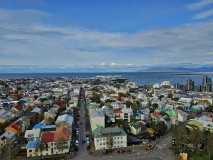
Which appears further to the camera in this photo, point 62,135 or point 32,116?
point 32,116

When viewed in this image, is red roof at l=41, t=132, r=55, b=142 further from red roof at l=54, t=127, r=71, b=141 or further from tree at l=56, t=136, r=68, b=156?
tree at l=56, t=136, r=68, b=156

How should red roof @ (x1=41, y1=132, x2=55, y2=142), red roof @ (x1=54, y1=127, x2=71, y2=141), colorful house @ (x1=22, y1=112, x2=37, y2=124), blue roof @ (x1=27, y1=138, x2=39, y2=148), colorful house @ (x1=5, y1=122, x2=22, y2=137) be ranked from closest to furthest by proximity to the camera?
blue roof @ (x1=27, y1=138, x2=39, y2=148)
red roof @ (x1=41, y1=132, x2=55, y2=142)
red roof @ (x1=54, y1=127, x2=71, y2=141)
colorful house @ (x1=5, y1=122, x2=22, y2=137)
colorful house @ (x1=22, y1=112, x2=37, y2=124)

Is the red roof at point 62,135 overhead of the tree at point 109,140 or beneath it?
overhead

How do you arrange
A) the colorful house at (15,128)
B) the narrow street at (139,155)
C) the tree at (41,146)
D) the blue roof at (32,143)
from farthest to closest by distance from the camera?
the colorful house at (15,128)
the blue roof at (32,143)
the tree at (41,146)
the narrow street at (139,155)

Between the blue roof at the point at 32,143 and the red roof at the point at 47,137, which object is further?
the red roof at the point at 47,137

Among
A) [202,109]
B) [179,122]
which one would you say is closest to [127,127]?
[179,122]

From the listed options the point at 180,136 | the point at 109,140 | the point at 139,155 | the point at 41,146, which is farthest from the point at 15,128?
the point at 180,136

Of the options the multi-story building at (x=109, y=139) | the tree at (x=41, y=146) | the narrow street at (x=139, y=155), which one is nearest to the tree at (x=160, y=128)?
the narrow street at (x=139, y=155)

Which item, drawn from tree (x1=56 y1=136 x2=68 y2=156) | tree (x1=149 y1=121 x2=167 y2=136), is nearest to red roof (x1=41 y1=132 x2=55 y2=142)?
tree (x1=56 y1=136 x2=68 y2=156)

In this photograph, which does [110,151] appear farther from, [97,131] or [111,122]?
[111,122]

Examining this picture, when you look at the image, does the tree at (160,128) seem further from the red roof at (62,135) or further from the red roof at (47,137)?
the red roof at (47,137)

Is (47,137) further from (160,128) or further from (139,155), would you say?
(160,128)
